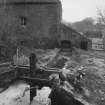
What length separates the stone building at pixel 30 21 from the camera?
17.3 m

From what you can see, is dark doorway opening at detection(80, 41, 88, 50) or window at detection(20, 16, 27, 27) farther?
dark doorway opening at detection(80, 41, 88, 50)

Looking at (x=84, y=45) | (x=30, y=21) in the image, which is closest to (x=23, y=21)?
(x=30, y=21)

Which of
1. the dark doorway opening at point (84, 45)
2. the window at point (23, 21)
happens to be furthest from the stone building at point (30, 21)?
the dark doorway opening at point (84, 45)

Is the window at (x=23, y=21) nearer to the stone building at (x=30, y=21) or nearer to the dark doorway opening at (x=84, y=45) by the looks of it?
the stone building at (x=30, y=21)

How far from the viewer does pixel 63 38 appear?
Answer: 1775 centimetres

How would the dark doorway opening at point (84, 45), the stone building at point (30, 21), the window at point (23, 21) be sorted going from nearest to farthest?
the stone building at point (30, 21) < the window at point (23, 21) < the dark doorway opening at point (84, 45)

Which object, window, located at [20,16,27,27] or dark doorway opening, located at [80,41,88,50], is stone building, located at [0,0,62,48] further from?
dark doorway opening, located at [80,41,88,50]

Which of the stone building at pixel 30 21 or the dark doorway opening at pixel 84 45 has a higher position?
the stone building at pixel 30 21

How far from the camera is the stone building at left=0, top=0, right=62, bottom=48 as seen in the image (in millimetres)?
17328

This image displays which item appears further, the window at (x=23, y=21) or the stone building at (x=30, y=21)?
the window at (x=23, y=21)

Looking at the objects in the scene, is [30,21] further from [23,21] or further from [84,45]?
[84,45]

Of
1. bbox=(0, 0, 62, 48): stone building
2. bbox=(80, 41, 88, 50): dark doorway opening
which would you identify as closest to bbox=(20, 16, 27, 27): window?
bbox=(0, 0, 62, 48): stone building

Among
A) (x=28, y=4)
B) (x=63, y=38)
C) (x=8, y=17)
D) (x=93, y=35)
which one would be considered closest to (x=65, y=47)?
(x=63, y=38)

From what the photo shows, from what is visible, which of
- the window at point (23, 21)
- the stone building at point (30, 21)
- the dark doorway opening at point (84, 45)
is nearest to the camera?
the stone building at point (30, 21)
